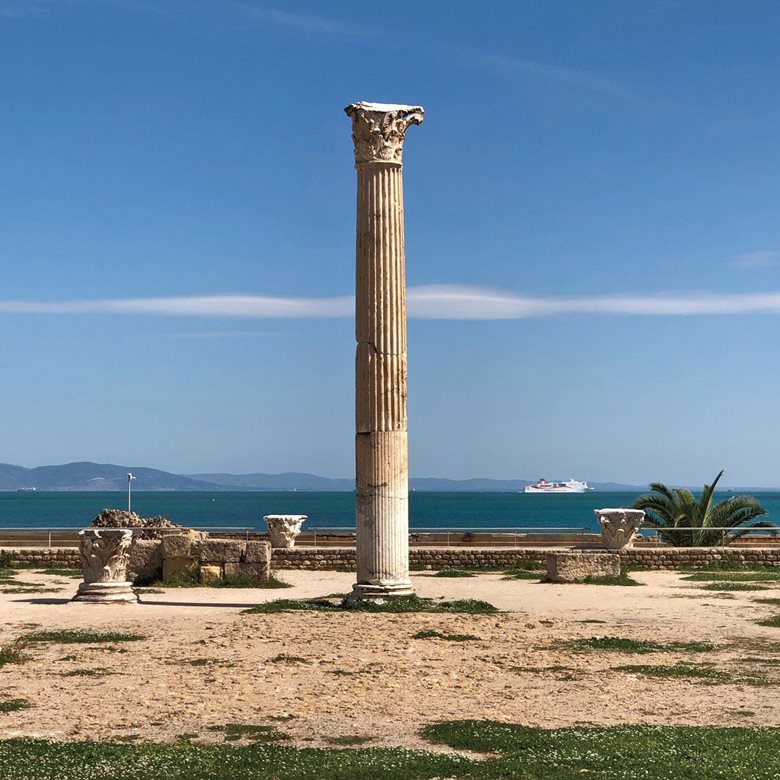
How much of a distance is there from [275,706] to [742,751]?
4.42 meters

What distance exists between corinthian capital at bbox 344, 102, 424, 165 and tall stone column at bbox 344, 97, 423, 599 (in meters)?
0.02

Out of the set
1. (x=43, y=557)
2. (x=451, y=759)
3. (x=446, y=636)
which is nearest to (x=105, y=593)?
(x=446, y=636)

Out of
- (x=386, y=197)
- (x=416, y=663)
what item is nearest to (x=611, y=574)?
(x=386, y=197)

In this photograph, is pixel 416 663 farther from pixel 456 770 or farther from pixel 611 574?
pixel 611 574

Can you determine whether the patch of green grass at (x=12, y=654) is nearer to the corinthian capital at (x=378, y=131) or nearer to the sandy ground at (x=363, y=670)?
the sandy ground at (x=363, y=670)

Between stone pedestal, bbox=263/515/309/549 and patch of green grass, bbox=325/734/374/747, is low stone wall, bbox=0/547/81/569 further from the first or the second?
patch of green grass, bbox=325/734/374/747

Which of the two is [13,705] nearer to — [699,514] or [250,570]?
[250,570]

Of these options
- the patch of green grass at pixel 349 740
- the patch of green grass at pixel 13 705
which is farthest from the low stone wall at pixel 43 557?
the patch of green grass at pixel 349 740

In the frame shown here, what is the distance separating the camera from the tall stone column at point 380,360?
20.4m

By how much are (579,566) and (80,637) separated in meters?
12.2

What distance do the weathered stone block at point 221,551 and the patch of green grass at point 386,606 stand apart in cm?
393

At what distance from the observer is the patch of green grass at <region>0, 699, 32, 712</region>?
11309mm

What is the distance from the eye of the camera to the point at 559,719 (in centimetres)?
1102

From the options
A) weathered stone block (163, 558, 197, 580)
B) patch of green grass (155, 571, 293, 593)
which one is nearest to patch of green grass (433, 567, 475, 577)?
patch of green grass (155, 571, 293, 593)
